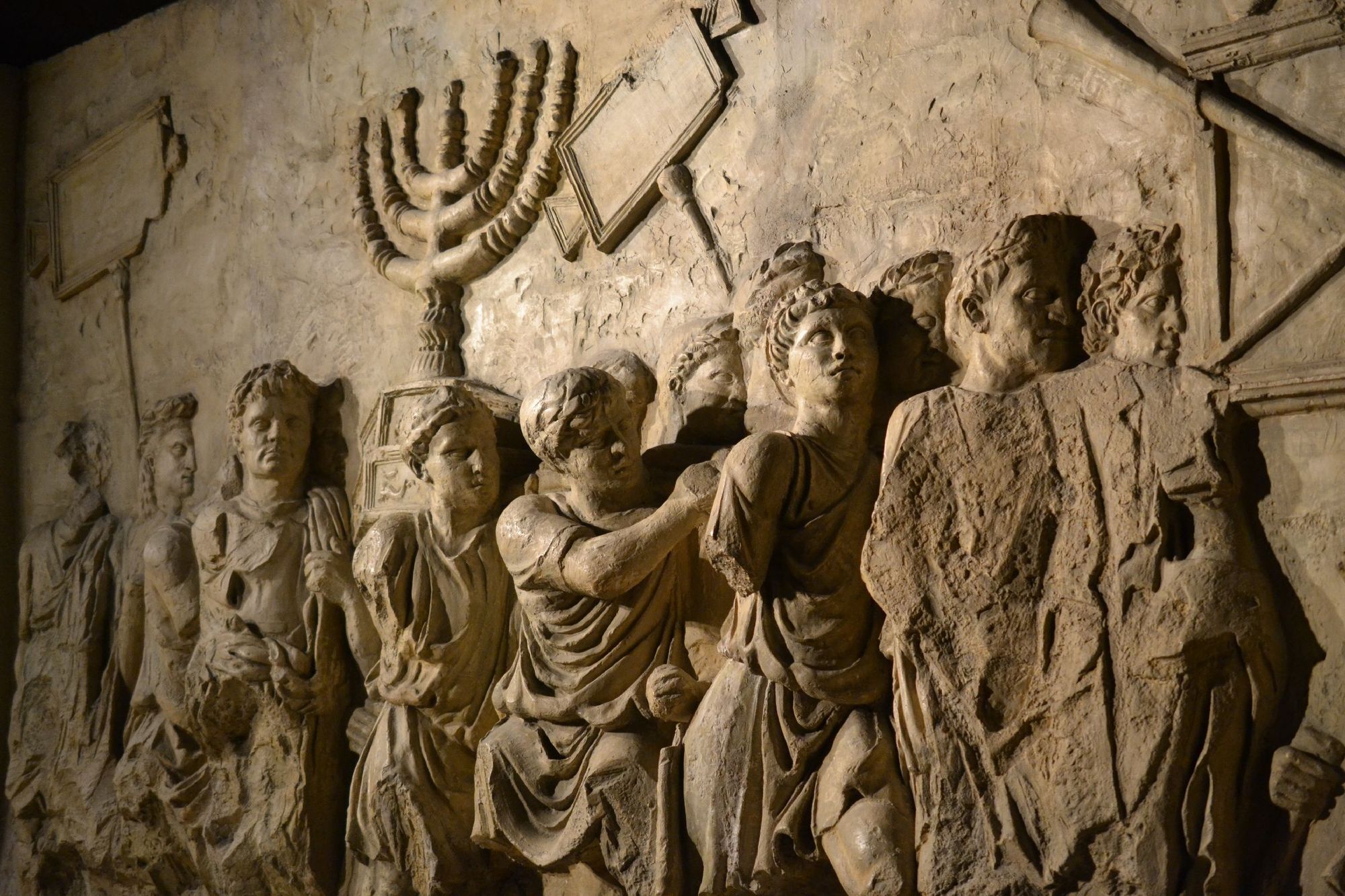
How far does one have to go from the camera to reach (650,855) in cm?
348

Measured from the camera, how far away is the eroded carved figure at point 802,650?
3.23 m

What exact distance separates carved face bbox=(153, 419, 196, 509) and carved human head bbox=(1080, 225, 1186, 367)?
302 cm

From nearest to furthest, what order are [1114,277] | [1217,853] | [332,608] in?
[1217,853], [1114,277], [332,608]

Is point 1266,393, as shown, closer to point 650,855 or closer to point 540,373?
point 650,855

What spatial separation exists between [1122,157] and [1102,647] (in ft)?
3.34

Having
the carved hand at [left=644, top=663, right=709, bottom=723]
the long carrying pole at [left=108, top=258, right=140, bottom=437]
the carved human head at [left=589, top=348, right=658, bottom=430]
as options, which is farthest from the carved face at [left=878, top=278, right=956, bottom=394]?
the long carrying pole at [left=108, top=258, right=140, bottom=437]

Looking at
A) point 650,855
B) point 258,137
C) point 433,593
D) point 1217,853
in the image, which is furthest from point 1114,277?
point 258,137

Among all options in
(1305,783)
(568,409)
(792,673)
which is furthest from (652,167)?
(1305,783)

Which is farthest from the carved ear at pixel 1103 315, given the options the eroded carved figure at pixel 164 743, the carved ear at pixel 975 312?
the eroded carved figure at pixel 164 743

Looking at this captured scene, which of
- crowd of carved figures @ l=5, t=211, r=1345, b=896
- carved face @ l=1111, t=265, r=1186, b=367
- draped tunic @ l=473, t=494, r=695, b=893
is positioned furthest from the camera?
draped tunic @ l=473, t=494, r=695, b=893

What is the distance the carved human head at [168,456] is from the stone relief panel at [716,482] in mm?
18

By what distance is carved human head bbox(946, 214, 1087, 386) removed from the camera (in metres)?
3.20

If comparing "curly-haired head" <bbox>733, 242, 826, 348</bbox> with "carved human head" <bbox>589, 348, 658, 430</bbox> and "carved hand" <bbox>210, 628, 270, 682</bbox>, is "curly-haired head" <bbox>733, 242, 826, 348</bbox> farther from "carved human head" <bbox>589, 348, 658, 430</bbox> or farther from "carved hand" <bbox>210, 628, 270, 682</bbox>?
"carved hand" <bbox>210, 628, 270, 682</bbox>

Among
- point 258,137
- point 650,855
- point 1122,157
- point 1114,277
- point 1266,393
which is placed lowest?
point 650,855
